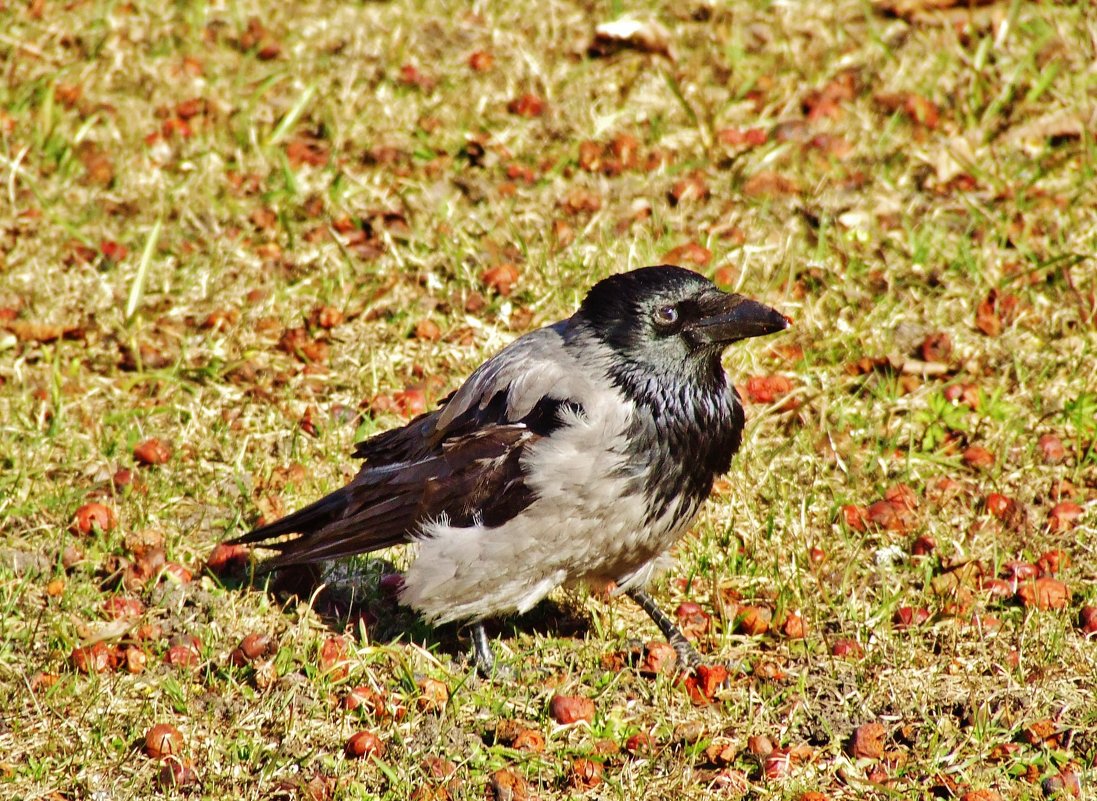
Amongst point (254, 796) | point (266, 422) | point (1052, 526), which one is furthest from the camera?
point (266, 422)

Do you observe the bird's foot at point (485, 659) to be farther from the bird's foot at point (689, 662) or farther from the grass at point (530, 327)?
the bird's foot at point (689, 662)

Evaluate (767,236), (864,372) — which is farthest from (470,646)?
(767,236)

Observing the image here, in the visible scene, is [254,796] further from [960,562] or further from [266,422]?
[960,562]

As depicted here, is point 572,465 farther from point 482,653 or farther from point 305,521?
point 305,521

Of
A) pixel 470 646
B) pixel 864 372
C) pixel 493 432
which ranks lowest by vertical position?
pixel 470 646

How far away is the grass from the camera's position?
15.2 feet

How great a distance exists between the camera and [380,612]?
5359 millimetres

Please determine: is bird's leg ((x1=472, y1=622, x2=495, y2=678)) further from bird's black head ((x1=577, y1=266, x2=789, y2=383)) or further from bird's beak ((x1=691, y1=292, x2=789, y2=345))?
bird's beak ((x1=691, y1=292, x2=789, y2=345))

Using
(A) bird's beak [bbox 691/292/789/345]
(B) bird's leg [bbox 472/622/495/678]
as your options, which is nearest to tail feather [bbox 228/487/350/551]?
(B) bird's leg [bbox 472/622/495/678]

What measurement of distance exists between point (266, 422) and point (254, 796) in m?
2.15

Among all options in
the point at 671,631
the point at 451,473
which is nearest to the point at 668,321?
the point at 451,473

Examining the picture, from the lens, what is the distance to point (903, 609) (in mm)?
5098

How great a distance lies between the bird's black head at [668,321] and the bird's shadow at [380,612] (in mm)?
1080

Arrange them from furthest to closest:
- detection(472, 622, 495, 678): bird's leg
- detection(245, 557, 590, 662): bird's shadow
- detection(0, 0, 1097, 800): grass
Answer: detection(245, 557, 590, 662): bird's shadow < detection(472, 622, 495, 678): bird's leg < detection(0, 0, 1097, 800): grass
